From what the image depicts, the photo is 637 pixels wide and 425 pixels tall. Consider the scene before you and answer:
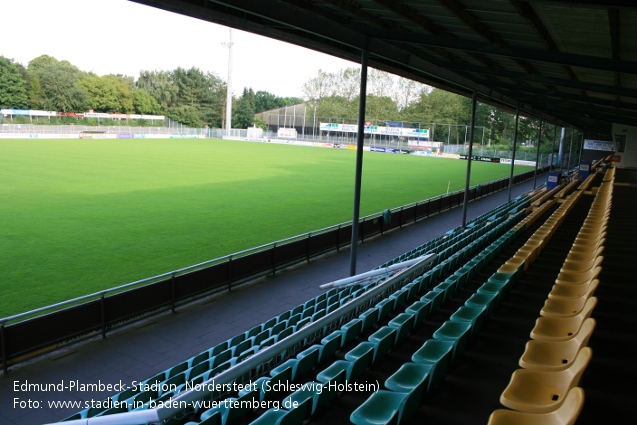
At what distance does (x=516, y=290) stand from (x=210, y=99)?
96.2 meters

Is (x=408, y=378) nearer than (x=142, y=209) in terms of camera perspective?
Yes

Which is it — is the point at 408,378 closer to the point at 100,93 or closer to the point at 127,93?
the point at 100,93

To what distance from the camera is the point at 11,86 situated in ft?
230

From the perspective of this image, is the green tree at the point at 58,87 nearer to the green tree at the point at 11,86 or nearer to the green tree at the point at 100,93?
the green tree at the point at 100,93

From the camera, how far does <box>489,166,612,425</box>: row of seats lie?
364 cm

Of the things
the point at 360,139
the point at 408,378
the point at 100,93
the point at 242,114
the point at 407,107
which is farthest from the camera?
the point at 242,114

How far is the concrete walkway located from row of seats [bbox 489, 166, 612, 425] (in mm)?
5925

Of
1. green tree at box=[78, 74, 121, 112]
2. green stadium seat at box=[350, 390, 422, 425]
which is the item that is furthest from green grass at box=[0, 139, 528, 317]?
green tree at box=[78, 74, 121, 112]

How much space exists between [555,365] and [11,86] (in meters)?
82.5

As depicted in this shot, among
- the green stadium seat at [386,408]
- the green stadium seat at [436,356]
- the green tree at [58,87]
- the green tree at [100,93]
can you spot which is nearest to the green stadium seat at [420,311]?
the green stadium seat at [436,356]

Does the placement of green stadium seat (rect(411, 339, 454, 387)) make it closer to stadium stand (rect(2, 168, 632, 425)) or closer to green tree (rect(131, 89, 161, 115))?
stadium stand (rect(2, 168, 632, 425))

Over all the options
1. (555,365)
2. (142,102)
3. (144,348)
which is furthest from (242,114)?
(555,365)

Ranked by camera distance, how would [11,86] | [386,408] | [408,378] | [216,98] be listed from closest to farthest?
[386,408]
[408,378]
[11,86]
[216,98]

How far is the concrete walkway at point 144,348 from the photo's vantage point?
7.27 meters
